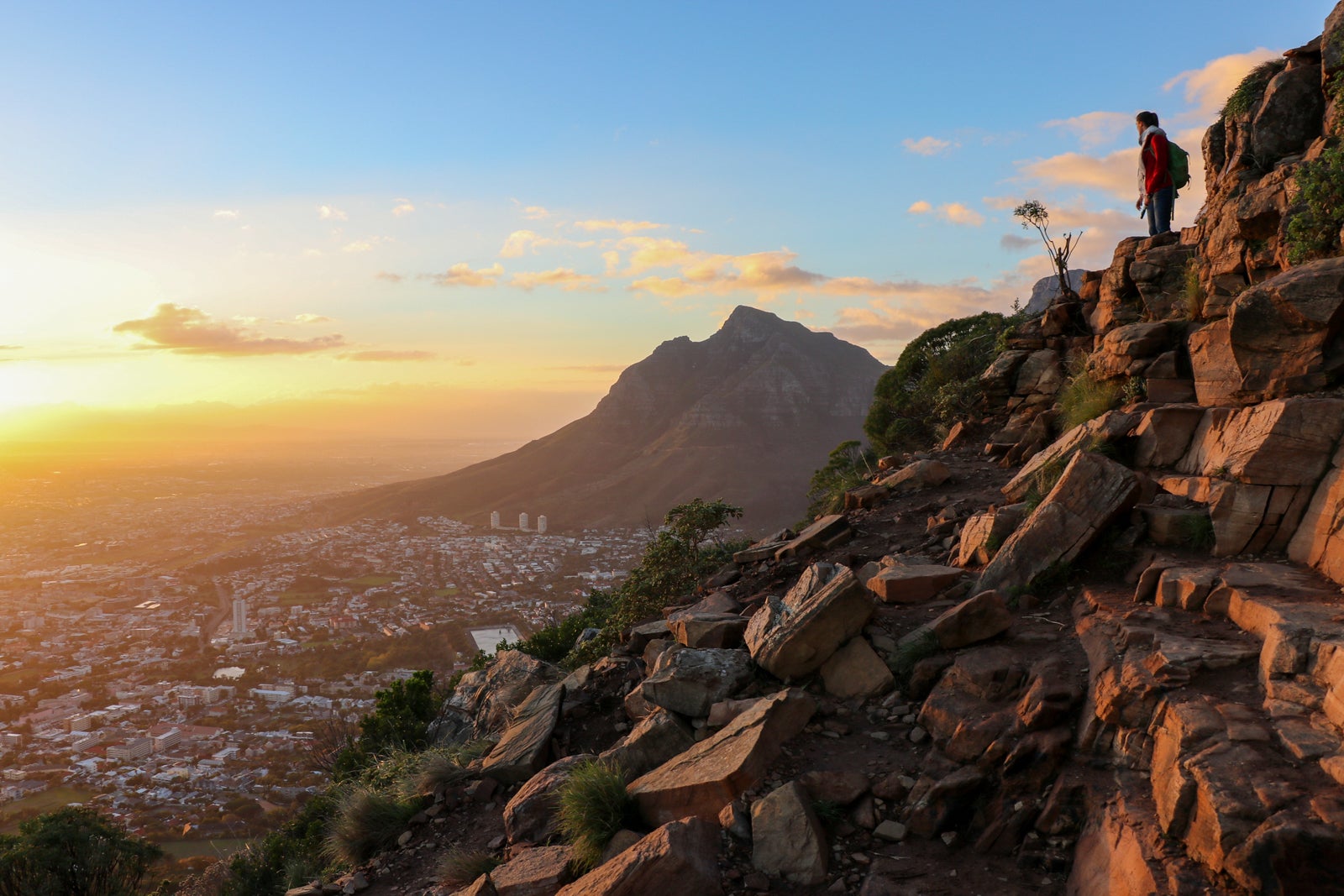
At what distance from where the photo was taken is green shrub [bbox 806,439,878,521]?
18984 millimetres

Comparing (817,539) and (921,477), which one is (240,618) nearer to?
(817,539)

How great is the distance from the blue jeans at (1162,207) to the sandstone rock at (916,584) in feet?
32.0

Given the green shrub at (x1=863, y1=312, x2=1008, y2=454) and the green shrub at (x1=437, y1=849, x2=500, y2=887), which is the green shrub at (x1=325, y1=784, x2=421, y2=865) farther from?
the green shrub at (x1=863, y1=312, x2=1008, y2=454)

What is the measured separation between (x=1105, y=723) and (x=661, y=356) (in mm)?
102238

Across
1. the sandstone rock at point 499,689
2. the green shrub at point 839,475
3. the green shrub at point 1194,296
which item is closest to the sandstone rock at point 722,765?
the sandstone rock at point 499,689

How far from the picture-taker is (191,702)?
120 ft

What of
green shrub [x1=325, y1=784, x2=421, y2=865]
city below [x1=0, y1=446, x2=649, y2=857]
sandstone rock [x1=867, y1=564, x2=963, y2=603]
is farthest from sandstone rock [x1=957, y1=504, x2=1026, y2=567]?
city below [x1=0, y1=446, x2=649, y2=857]

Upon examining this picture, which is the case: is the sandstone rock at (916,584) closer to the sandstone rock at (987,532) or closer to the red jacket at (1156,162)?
the sandstone rock at (987,532)

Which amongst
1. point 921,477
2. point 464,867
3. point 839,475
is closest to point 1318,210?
point 921,477

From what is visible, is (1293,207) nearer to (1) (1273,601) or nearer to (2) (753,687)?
(1) (1273,601)

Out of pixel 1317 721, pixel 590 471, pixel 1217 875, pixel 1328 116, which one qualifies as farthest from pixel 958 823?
pixel 590 471

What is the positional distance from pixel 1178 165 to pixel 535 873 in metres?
16.5

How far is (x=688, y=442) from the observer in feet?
279

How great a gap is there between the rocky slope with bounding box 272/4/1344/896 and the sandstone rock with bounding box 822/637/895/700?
4 centimetres
